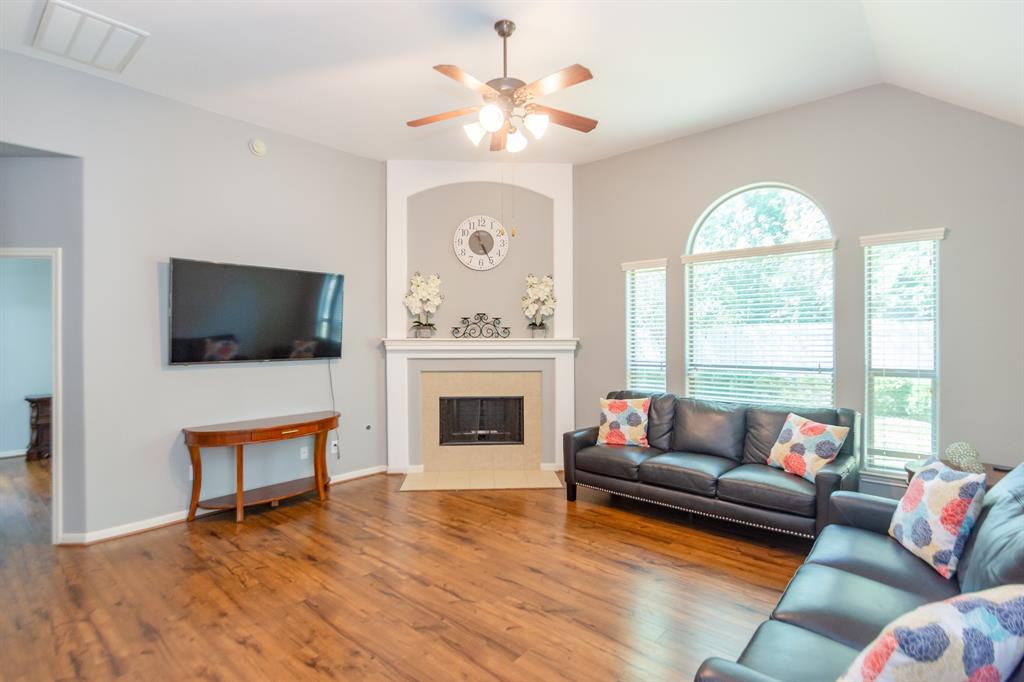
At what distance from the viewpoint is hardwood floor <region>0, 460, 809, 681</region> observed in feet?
7.16

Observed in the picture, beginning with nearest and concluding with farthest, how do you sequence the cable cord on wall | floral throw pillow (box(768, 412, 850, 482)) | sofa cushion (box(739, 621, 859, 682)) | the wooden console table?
sofa cushion (box(739, 621, 859, 682)) < floral throw pillow (box(768, 412, 850, 482)) < the wooden console table < the cable cord on wall

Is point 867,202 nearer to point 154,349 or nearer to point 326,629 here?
point 326,629

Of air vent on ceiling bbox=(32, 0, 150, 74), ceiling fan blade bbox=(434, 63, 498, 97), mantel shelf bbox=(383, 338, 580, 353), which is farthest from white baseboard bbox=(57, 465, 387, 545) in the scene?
ceiling fan blade bbox=(434, 63, 498, 97)

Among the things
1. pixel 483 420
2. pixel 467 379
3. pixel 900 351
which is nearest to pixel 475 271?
pixel 467 379

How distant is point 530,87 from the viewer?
2748 mm

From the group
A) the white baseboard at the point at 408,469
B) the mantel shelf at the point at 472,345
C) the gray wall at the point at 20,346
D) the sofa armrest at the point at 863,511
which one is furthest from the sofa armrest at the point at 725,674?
the gray wall at the point at 20,346

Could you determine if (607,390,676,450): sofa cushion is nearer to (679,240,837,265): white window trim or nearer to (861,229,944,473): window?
(679,240,837,265): white window trim

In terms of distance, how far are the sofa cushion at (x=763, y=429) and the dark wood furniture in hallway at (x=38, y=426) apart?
24.6 ft

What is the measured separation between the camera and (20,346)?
5918 mm

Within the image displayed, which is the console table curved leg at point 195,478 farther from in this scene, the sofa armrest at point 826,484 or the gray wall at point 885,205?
the sofa armrest at point 826,484

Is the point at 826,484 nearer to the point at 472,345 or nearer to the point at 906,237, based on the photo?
the point at 906,237

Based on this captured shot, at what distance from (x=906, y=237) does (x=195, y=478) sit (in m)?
5.59

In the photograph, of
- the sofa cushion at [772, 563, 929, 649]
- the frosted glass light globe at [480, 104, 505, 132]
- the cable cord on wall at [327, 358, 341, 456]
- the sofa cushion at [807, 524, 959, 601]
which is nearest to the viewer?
the sofa cushion at [772, 563, 929, 649]

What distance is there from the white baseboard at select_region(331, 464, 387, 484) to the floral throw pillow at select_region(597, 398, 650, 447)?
234 cm
